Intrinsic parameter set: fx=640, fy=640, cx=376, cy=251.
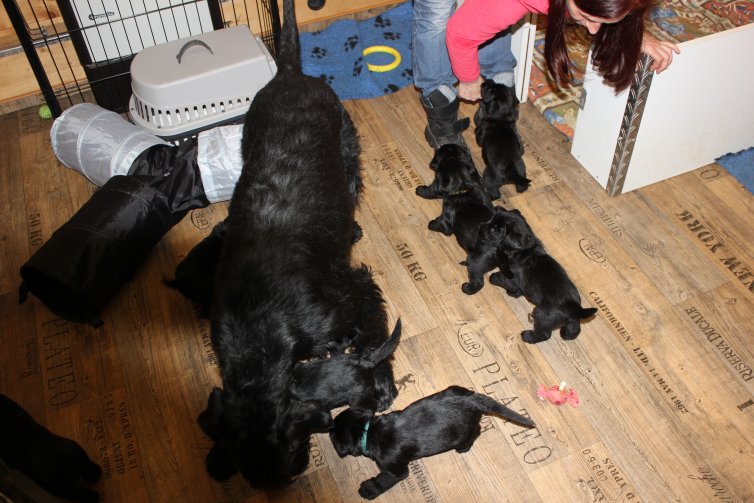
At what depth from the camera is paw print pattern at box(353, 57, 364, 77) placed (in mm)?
3609

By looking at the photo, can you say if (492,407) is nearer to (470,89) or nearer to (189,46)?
(470,89)

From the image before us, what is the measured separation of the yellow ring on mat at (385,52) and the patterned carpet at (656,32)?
0.77 metres

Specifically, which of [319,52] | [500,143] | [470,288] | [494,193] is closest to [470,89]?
[500,143]

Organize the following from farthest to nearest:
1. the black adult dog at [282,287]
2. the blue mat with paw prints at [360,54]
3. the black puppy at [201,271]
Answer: the blue mat with paw prints at [360,54]
the black puppy at [201,271]
the black adult dog at [282,287]

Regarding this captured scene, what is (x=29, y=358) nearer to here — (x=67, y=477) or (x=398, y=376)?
(x=67, y=477)

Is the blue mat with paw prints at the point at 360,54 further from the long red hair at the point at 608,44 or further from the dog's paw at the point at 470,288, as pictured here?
the dog's paw at the point at 470,288

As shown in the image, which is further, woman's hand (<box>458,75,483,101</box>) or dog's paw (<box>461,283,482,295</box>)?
woman's hand (<box>458,75,483,101</box>)

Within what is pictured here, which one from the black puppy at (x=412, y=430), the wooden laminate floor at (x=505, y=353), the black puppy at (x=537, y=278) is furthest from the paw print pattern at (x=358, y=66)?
the black puppy at (x=412, y=430)

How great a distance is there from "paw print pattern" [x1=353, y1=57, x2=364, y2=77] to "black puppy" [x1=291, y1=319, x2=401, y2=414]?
206 centimetres

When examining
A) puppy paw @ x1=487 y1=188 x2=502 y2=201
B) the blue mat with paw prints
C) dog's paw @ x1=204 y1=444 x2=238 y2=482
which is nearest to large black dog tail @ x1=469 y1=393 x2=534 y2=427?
dog's paw @ x1=204 y1=444 x2=238 y2=482

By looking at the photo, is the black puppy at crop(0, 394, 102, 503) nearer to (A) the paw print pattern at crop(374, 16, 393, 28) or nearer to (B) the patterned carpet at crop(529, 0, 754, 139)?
(B) the patterned carpet at crop(529, 0, 754, 139)

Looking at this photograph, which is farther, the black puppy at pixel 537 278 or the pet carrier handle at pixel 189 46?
the pet carrier handle at pixel 189 46

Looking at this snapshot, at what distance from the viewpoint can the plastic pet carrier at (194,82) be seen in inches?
120

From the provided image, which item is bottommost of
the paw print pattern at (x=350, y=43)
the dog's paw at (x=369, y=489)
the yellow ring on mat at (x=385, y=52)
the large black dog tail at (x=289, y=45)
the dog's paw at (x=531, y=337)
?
the dog's paw at (x=369, y=489)
